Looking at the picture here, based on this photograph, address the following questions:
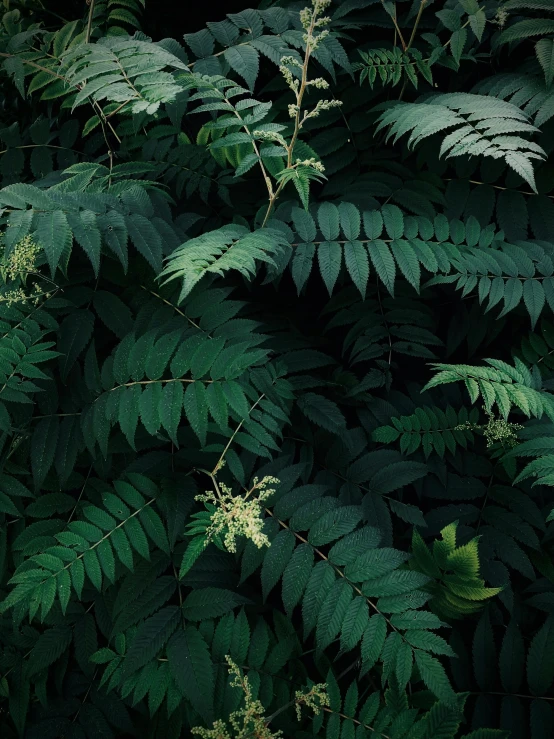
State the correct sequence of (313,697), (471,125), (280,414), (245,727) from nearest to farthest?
(245,727) → (313,697) → (280,414) → (471,125)

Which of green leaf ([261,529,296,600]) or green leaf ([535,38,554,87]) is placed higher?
green leaf ([535,38,554,87])

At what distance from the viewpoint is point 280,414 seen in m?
1.77

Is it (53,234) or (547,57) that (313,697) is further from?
(547,57)

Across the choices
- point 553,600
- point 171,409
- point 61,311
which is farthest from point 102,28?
point 553,600

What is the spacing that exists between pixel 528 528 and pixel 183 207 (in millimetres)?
1804

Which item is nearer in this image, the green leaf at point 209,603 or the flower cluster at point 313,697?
the flower cluster at point 313,697

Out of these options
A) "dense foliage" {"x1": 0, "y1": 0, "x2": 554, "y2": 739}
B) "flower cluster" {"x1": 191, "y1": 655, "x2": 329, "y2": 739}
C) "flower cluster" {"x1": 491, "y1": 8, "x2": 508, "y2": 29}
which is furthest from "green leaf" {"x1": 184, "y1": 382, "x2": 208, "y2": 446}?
"flower cluster" {"x1": 491, "y1": 8, "x2": 508, "y2": 29}

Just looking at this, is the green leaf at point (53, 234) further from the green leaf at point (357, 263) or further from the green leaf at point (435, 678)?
the green leaf at point (435, 678)

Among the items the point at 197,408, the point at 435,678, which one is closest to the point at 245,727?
the point at 435,678

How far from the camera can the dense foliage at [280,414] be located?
161 cm

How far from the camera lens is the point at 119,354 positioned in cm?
178

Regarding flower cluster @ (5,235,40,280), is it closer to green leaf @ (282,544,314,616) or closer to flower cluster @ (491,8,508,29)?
green leaf @ (282,544,314,616)

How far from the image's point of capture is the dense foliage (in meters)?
1.61

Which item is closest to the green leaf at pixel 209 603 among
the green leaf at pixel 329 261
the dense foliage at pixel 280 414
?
the dense foliage at pixel 280 414
